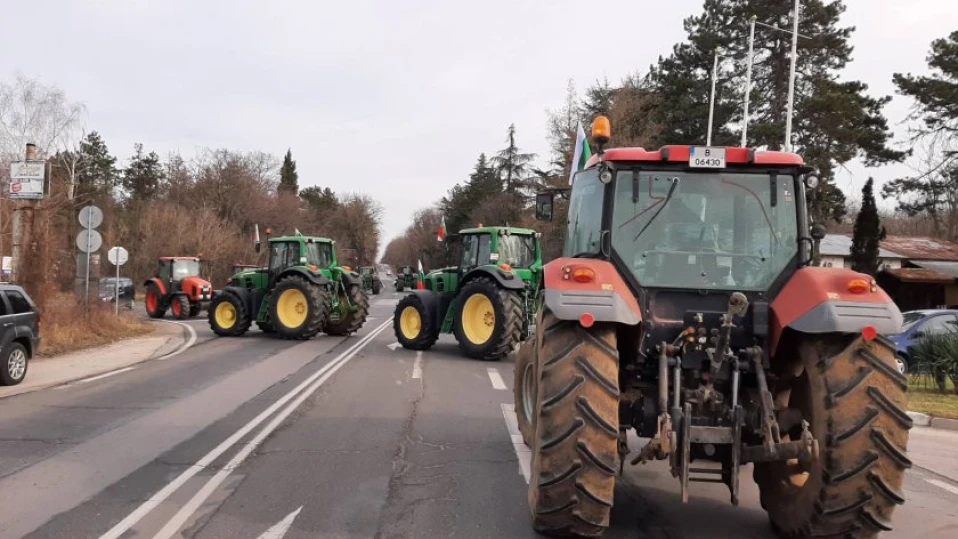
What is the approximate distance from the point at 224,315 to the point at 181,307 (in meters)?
9.49

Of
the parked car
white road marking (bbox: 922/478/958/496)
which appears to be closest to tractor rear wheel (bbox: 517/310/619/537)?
white road marking (bbox: 922/478/958/496)

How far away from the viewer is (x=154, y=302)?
98.4 feet

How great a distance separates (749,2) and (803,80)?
4129 millimetres

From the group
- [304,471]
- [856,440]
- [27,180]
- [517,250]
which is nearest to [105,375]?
[27,180]

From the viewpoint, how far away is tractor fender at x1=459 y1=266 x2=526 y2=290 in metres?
15.5

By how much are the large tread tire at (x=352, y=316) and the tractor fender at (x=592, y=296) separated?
16.3 metres

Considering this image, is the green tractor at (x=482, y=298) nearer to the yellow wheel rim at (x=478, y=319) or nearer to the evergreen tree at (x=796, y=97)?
the yellow wheel rim at (x=478, y=319)

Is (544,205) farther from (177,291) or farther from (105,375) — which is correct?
(177,291)

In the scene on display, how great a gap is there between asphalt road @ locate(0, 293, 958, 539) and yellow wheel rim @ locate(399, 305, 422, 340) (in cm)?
Answer: 578

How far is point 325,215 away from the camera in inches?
3600

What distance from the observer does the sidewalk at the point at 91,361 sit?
12.3 meters

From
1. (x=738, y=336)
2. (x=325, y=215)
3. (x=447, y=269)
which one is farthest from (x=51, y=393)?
(x=325, y=215)

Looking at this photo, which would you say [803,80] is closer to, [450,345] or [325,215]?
[450,345]

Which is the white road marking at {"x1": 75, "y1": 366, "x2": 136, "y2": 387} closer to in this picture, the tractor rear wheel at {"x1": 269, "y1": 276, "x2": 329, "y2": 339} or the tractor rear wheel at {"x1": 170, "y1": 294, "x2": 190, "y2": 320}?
the tractor rear wheel at {"x1": 269, "y1": 276, "x2": 329, "y2": 339}
